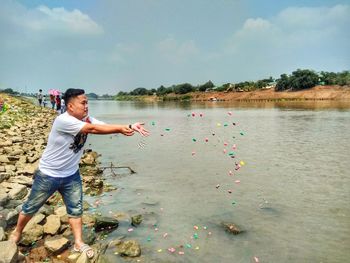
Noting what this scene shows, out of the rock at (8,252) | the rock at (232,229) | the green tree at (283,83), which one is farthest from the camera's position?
the green tree at (283,83)

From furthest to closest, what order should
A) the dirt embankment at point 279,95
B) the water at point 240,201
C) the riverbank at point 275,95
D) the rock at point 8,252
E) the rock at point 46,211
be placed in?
the riverbank at point 275,95, the dirt embankment at point 279,95, the rock at point 46,211, the water at point 240,201, the rock at point 8,252

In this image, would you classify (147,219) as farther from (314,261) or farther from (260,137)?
(260,137)

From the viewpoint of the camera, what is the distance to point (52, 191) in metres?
6.22

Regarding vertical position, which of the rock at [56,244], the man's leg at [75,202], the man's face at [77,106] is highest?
the man's face at [77,106]

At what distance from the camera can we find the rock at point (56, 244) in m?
6.87

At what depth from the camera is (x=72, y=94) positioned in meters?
6.05

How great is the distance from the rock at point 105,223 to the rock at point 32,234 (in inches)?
51.7

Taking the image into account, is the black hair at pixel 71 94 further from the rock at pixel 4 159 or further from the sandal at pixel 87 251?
the rock at pixel 4 159

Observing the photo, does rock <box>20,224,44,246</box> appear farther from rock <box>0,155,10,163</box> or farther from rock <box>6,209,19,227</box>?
rock <box>0,155,10,163</box>

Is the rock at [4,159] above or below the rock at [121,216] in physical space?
above

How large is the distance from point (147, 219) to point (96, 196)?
2656 millimetres

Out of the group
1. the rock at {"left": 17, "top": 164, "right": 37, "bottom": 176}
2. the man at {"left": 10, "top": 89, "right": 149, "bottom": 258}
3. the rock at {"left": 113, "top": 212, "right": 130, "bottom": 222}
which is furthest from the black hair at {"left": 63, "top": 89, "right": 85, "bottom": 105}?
the rock at {"left": 17, "top": 164, "right": 37, "bottom": 176}

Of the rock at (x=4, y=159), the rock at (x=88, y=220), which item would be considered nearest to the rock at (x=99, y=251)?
the rock at (x=88, y=220)

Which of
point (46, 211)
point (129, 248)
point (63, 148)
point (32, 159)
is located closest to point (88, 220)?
point (46, 211)
